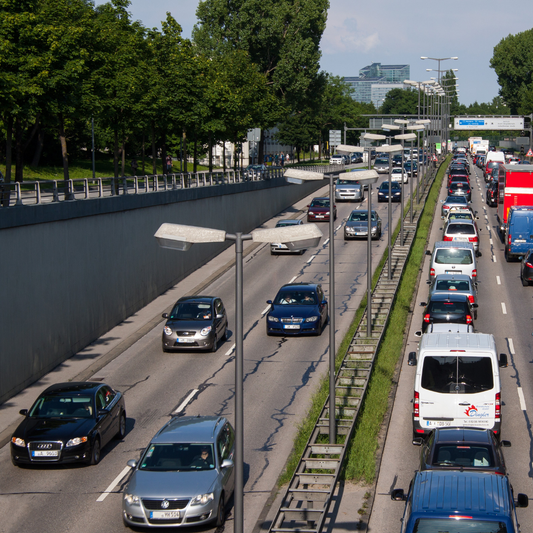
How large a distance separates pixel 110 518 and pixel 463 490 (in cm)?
632

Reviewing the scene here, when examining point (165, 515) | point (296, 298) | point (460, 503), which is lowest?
point (165, 515)

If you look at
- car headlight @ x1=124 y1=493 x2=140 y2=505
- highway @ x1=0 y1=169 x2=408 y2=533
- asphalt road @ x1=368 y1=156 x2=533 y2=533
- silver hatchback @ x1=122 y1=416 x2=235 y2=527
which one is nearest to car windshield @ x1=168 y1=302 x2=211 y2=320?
highway @ x1=0 y1=169 x2=408 y2=533

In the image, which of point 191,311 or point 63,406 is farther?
point 191,311

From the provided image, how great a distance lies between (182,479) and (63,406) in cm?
486

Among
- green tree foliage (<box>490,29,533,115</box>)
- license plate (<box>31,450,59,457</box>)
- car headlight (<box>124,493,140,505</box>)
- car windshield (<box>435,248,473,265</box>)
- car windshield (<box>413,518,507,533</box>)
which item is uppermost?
green tree foliage (<box>490,29,533,115</box>)

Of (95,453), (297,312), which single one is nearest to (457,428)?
(95,453)

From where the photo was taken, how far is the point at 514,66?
515 ft

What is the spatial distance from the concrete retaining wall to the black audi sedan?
4.60m

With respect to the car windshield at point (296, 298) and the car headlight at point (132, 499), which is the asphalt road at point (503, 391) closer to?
the car windshield at point (296, 298)

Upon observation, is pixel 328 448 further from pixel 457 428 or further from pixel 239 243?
pixel 239 243

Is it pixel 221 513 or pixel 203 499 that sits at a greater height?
pixel 203 499

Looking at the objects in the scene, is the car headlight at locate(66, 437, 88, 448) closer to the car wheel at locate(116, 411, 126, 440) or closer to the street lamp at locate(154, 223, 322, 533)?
the car wheel at locate(116, 411, 126, 440)

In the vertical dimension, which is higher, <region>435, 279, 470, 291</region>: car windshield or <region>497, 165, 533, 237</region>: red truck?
<region>497, 165, 533, 237</region>: red truck

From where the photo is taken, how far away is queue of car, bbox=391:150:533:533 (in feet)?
32.6
